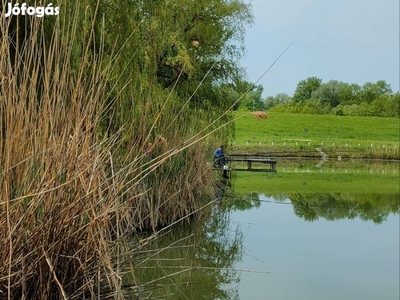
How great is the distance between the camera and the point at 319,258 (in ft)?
14.5

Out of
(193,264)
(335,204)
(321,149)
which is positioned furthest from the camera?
(321,149)

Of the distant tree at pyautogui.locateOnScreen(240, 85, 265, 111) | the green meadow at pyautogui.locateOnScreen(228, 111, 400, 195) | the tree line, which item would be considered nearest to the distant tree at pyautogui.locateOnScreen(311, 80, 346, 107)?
the tree line

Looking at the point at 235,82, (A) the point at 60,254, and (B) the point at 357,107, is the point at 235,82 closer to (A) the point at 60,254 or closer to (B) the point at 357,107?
(A) the point at 60,254

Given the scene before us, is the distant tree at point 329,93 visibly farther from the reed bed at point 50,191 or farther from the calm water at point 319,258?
the reed bed at point 50,191

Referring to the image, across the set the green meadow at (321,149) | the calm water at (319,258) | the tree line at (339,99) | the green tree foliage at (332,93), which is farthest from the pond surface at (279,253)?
the green tree foliage at (332,93)

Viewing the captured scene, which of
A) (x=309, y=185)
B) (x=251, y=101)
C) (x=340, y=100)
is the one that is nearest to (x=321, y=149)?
(x=309, y=185)

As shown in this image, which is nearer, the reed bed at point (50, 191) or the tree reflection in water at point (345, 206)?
the reed bed at point (50, 191)

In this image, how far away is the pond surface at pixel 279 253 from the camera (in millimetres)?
3357

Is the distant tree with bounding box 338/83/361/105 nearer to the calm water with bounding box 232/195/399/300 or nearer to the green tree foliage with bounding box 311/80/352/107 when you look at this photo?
the green tree foliage with bounding box 311/80/352/107

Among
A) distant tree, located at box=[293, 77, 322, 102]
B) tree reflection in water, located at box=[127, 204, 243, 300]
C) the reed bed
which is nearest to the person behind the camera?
the reed bed

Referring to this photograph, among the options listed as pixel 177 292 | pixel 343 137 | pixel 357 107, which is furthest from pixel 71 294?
pixel 357 107

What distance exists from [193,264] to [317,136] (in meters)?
29.4

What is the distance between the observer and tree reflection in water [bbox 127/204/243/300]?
2.78m

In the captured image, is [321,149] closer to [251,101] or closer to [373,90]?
[251,101]
